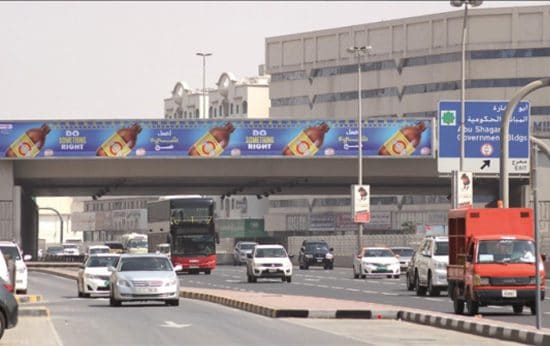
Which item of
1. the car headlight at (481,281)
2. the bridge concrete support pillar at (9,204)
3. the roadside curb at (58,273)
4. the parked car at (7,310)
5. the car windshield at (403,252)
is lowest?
the roadside curb at (58,273)

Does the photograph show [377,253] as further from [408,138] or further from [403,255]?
[408,138]

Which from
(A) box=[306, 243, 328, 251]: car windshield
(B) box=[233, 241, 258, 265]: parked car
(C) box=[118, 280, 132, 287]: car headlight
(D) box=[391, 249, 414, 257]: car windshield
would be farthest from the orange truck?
(B) box=[233, 241, 258, 265]: parked car

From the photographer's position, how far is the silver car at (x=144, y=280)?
40.0m

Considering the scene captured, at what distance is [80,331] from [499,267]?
9795 millimetres

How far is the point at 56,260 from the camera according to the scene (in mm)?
121125

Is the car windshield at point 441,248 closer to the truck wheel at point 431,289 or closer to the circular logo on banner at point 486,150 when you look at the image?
the truck wheel at point 431,289

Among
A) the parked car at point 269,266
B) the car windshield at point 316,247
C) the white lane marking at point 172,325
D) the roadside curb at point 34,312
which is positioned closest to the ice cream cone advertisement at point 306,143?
the car windshield at point 316,247

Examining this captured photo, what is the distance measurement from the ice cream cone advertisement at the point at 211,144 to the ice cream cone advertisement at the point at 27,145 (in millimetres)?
7903

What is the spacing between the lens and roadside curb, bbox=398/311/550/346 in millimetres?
24859

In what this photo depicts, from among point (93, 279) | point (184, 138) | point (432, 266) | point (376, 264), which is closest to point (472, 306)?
point (432, 266)

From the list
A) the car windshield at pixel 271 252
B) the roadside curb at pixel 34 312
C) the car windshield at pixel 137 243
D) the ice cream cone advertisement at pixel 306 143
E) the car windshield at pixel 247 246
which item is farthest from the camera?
the car windshield at pixel 247 246

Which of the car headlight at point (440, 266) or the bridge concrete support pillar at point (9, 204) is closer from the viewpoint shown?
the car headlight at point (440, 266)

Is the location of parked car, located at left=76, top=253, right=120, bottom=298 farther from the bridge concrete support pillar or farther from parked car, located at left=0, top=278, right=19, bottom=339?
the bridge concrete support pillar

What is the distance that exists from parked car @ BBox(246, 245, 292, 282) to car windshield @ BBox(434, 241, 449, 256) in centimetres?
1799
